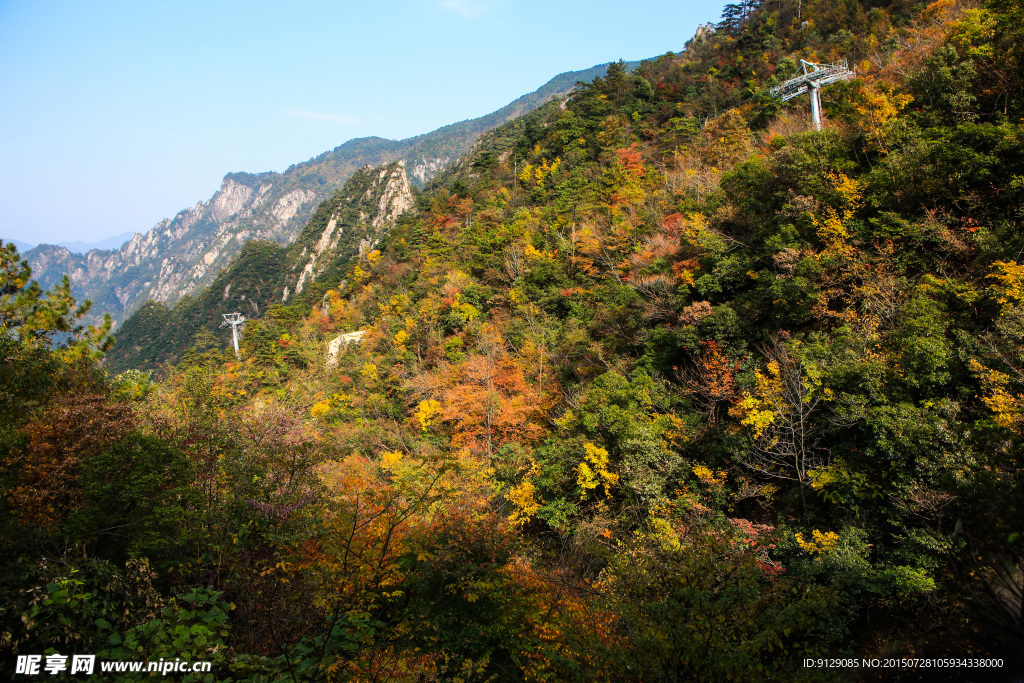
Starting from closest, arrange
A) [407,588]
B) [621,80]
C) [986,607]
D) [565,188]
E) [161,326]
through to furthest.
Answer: [986,607]
[407,588]
[565,188]
[621,80]
[161,326]

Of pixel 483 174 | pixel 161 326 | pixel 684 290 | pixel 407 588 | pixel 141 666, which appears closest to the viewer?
pixel 141 666

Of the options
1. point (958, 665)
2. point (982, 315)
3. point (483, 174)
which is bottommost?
point (958, 665)

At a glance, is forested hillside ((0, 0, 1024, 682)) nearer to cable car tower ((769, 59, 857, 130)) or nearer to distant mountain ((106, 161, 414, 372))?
cable car tower ((769, 59, 857, 130))

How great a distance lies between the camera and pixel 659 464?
1303 centimetres

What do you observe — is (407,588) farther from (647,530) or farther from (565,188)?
(565,188)

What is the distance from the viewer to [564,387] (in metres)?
20.0

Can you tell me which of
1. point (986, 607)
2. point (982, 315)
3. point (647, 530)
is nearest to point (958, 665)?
point (986, 607)

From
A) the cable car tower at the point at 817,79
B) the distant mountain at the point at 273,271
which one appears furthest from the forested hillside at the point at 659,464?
the distant mountain at the point at 273,271

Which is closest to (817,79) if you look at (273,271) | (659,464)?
(659,464)

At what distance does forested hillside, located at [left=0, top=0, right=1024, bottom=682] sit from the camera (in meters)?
5.57

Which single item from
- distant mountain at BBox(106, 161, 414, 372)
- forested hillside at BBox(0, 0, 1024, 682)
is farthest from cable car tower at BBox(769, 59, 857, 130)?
distant mountain at BBox(106, 161, 414, 372)

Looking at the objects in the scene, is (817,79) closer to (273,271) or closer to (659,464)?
(659,464)

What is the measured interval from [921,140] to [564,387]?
43.7 ft

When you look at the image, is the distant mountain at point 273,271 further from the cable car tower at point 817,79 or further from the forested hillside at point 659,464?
the forested hillside at point 659,464
